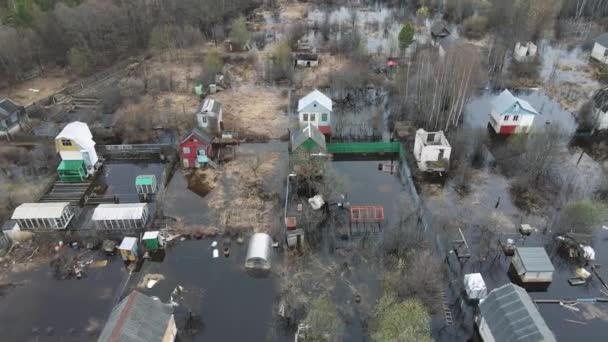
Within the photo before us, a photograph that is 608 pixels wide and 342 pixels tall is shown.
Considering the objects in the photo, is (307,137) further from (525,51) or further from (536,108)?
(525,51)

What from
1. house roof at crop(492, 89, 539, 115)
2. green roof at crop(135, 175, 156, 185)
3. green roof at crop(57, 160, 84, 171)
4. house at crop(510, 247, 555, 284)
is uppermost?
house roof at crop(492, 89, 539, 115)

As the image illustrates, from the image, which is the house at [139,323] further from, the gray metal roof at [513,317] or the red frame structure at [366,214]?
the gray metal roof at [513,317]

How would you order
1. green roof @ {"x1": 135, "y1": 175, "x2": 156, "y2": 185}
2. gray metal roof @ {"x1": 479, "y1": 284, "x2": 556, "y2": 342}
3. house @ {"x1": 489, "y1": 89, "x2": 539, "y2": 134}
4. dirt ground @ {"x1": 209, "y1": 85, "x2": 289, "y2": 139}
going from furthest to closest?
dirt ground @ {"x1": 209, "y1": 85, "x2": 289, "y2": 139} < house @ {"x1": 489, "y1": 89, "x2": 539, "y2": 134} < green roof @ {"x1": 135, "y1": 175, "x2": 156, "y2": 185} < gray metal roof @ {"x1": 479, "y1": 284, "x2": 556, "y2": 342}

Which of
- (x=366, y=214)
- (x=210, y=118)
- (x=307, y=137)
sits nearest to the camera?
(x=366, y=214)

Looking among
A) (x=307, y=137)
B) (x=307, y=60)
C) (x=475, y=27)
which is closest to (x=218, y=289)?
(x=307, y=137)

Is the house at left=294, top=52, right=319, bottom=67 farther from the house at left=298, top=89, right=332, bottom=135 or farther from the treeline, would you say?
the house at left=298, top=89, right=332, bottom=135

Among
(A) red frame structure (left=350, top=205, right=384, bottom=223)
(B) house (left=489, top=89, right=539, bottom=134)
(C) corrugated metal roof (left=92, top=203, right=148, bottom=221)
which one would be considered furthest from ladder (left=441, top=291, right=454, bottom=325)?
(B) house (left=489, top=89, right=539, bottom=134)
